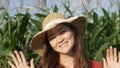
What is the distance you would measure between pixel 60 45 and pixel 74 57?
153mm

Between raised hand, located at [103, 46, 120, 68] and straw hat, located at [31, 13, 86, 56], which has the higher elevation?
straw hat, located at [31, 13, 86, 56]

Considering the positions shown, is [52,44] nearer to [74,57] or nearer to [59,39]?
[59,39]

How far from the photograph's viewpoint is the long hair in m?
2.24

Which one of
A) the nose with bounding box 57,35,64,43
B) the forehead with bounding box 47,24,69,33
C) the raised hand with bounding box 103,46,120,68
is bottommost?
the raised hand with bounding box 103,46,120,68

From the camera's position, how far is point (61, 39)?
2.15m

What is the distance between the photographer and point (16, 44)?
134 inches

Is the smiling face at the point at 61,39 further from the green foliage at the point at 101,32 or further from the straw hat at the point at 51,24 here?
the green foliage at the point at 101,32

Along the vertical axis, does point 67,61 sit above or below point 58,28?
below

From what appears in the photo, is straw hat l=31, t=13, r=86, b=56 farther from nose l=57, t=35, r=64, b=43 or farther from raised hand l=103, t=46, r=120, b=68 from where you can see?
raised hand l=103, t=46, r=120, b=68

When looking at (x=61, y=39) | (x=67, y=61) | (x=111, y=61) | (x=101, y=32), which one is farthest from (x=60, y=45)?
(x=101, y=32)

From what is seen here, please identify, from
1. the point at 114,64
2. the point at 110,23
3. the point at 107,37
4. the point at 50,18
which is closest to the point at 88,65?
the point at 114,64

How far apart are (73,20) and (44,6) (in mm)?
1694

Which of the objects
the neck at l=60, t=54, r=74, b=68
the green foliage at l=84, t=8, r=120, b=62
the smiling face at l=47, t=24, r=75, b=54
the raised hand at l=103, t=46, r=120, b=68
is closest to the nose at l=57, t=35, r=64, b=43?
the smiling face at l=47, t=24, r=75, b=54

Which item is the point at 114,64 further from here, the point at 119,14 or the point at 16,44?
the point at 119,14
